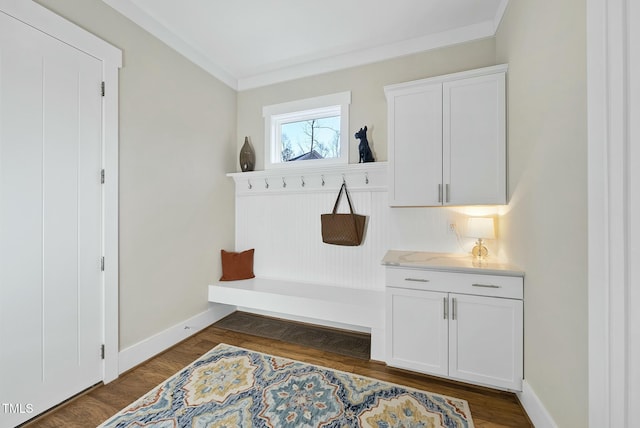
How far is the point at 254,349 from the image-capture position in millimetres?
2312

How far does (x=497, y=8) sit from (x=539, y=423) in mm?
2854

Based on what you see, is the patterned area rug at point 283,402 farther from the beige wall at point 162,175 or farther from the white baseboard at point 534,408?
the beige wall at point 162,175

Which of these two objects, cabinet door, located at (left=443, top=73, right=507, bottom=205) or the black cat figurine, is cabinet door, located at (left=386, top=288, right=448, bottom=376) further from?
the black cat figurine

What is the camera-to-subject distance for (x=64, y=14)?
5.34ft

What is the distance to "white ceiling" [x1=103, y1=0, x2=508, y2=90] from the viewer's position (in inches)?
80.0

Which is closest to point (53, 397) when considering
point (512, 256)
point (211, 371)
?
point (211, 371)

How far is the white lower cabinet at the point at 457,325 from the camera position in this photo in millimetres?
1681

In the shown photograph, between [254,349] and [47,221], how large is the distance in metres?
1.74

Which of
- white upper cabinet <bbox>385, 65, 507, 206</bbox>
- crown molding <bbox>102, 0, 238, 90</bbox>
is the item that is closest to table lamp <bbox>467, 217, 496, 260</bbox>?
white upper cabinet <bbox>385, 65, 507, 206</bbox>

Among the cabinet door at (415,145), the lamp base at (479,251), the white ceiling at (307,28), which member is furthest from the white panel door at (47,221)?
the lamp base at (479,251)

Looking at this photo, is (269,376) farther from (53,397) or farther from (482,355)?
(482,355)

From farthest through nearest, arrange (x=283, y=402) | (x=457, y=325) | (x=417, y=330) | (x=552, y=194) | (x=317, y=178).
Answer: (x=317, y=178) → (x=417, y=330) → (x=457, y=325) → (x=283, y=402) → (x=552, y=194)

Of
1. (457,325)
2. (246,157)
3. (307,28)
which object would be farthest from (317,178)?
(457,325)

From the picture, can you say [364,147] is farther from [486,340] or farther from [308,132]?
[486,340]
